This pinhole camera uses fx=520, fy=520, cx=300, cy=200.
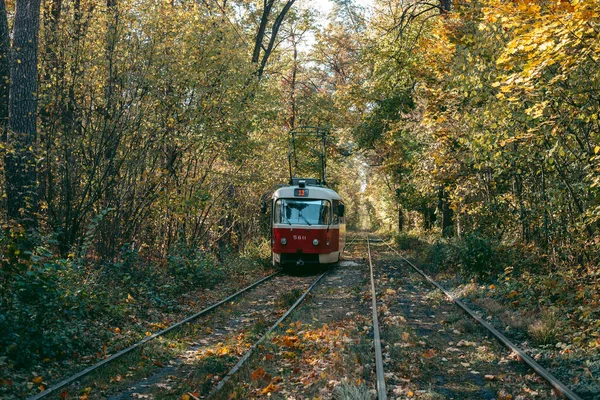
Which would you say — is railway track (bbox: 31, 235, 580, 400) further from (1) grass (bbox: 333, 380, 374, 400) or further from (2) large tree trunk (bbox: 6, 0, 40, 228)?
(2) large tree trunk (bbox: 6, 0, 40, 228)

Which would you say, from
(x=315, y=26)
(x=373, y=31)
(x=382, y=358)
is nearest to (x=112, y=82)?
(x=382, y=358)

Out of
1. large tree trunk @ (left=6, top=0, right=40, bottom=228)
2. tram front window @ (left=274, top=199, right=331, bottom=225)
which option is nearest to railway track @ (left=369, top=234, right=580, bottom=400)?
tram front window @ (left=274, top=199, right=331, bottom=225)

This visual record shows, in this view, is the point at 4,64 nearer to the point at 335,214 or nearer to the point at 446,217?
the point at 335,214

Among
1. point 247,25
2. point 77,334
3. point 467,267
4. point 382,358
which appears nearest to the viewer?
point 382,358

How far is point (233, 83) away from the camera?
14.7 meters

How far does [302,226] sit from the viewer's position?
55.3ft

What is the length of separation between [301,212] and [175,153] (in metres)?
4.87

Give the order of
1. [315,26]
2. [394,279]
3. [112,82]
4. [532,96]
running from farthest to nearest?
[315,26]
[394,279]
[112,82]
[532,96]

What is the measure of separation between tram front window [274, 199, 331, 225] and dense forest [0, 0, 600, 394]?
71.1 inches

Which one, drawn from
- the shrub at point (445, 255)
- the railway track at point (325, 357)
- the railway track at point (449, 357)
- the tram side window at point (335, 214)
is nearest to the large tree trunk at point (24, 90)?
the railway track at point (325, 357)

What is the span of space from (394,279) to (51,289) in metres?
10.4

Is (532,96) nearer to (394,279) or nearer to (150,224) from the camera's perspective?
(394,279)

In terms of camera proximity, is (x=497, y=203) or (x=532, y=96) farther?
(x=497, y=203)

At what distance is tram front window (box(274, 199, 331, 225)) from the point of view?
55.9 feet
